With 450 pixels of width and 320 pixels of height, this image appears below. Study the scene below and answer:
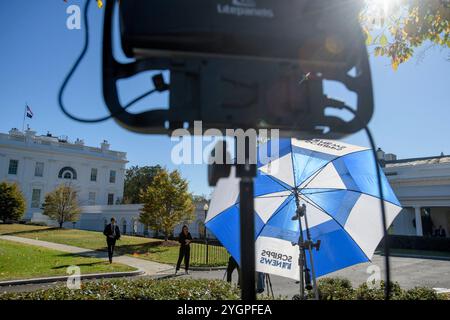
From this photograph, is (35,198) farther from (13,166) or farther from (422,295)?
(422,295)

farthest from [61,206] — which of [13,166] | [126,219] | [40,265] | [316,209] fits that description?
[316,209]

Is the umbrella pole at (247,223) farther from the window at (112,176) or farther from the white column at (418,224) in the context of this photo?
the window at (112,176)

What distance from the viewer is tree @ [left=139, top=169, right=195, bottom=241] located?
2962cm

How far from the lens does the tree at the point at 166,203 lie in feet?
97.2

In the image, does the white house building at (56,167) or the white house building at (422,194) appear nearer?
the white house building at (422,194)

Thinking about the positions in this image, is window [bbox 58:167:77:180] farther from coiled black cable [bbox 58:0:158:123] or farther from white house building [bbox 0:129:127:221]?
coiled black cable [bbox 58:0:158:123]

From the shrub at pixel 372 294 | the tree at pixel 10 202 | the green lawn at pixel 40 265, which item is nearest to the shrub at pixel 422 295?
the shrub at pixel 372 294

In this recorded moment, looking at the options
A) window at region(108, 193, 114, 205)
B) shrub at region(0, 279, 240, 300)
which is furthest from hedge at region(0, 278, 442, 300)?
window at region(108, 193, 114, 205)

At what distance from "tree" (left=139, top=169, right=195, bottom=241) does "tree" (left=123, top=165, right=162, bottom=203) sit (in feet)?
179

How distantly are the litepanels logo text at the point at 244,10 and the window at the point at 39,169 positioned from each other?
68.4 m

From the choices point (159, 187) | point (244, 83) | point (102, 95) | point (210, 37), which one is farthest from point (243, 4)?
point (159, 187)

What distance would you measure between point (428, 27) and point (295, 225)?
406 cm

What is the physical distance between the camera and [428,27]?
18.6 ft

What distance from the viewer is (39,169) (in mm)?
61125
